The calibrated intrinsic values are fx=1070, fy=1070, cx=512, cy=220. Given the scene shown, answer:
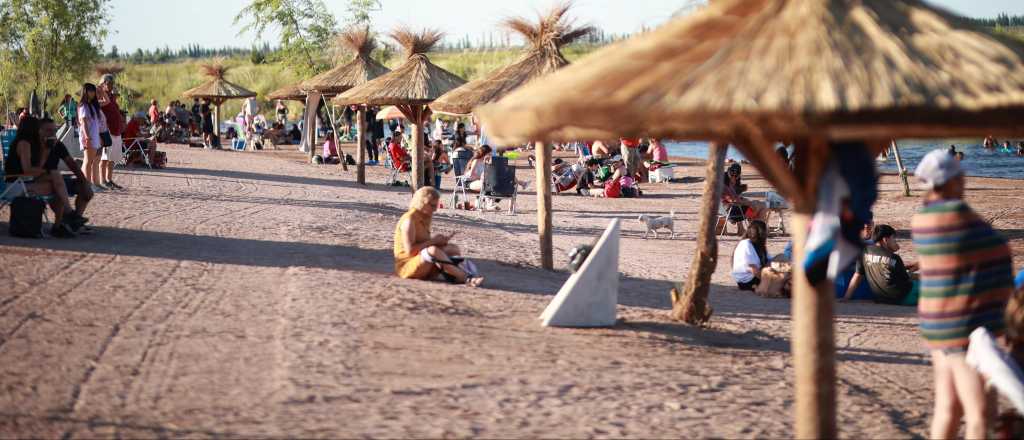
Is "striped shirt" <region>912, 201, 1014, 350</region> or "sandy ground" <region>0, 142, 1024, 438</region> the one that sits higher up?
"striped shirt" <region>912, 201, 1014, 350</region>

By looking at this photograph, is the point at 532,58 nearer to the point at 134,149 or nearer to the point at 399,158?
the point at 399,158

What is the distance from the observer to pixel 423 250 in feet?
29.8

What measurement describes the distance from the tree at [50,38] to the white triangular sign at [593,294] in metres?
32.0

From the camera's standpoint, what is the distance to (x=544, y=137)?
481 centimetres

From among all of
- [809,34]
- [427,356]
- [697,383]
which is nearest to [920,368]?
[697,383]

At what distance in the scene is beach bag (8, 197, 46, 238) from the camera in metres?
10.2

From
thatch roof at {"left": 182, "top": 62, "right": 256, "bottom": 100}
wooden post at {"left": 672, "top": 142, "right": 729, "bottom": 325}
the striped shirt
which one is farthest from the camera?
thatch roof at {"left": 182, "top": 62, "right": 256, "bottom": 100}

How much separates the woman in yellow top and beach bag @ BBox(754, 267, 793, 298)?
2960mm

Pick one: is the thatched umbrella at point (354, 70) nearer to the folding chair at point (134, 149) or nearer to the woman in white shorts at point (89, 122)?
the folding chair at point (134, 149)

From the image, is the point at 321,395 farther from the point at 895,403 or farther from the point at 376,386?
the point at 895,403

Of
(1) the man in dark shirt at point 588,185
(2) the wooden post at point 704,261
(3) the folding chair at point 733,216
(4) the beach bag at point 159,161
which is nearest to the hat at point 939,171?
(2) the wooden post at point 704,261

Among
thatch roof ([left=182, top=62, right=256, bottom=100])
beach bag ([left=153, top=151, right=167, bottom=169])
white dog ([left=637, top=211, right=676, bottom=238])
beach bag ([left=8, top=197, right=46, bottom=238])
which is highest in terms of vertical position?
thatch roof ([left=182, top=62, right=256, bottom=100])

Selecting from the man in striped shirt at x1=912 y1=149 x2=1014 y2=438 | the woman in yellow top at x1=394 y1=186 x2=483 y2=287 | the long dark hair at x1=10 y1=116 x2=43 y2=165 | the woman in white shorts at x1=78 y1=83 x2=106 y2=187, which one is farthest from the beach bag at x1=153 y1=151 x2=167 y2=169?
the man in striped shirt at x1=912 y1=149 x2=1014 y2=438

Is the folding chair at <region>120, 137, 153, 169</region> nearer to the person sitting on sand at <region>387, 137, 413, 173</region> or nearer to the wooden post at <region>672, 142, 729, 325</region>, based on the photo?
the person sitting on sand at <region>387, 137, 413, 173</region>
